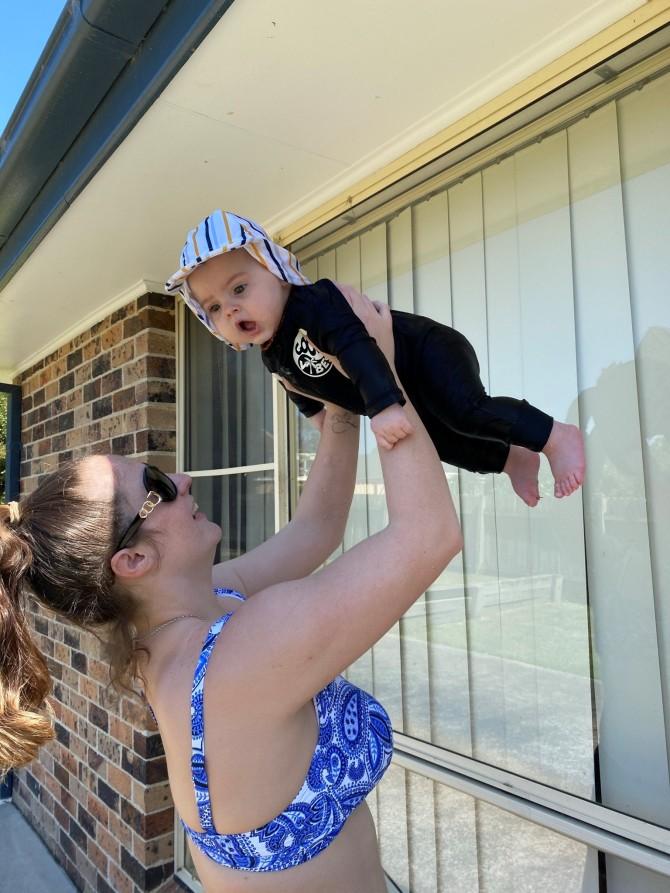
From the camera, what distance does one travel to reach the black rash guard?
1099mm

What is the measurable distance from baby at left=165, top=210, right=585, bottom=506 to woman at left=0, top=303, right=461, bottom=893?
15 cm

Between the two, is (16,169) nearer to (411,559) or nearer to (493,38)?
(493,38)

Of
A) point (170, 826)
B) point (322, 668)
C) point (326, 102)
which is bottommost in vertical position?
point (170, 826)

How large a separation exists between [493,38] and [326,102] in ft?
1.45

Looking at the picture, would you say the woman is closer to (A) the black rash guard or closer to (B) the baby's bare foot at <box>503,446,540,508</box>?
(A) the black rash guard

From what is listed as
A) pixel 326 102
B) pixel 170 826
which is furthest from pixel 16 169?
pixel 170 826

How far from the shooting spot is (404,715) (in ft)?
6.84

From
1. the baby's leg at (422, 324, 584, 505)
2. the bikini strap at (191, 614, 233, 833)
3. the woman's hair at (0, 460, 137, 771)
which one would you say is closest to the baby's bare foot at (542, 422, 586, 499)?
the baby's leg at (422, 324, 584, 505)

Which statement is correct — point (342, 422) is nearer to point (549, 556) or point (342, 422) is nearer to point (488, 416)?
point (488, 416)

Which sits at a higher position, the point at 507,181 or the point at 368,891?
the point at 507,181

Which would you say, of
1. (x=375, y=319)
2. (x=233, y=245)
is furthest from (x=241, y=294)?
(x=375, y=319)

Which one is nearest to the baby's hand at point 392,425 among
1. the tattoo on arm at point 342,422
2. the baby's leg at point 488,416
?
the baby's leg at point 488,416

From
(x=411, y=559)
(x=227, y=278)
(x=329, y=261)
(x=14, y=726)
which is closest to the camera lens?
(x=411, y=559)

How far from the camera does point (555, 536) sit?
1700mm
